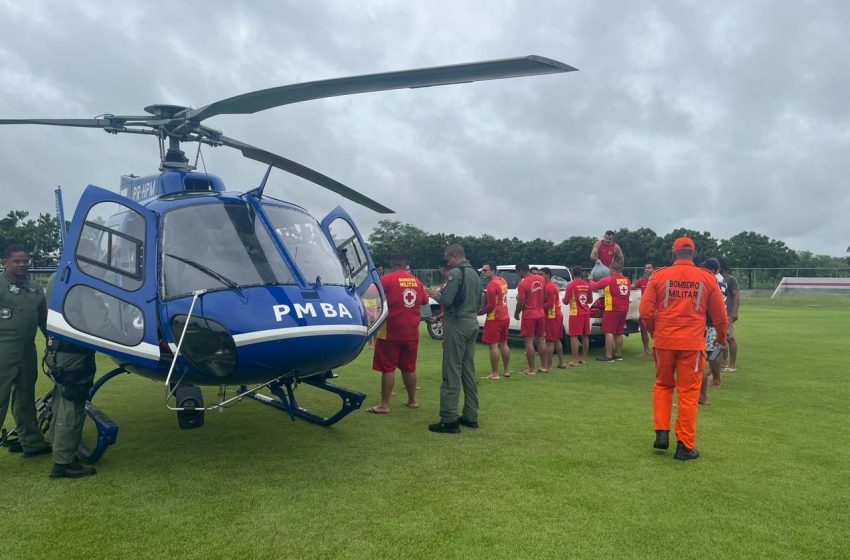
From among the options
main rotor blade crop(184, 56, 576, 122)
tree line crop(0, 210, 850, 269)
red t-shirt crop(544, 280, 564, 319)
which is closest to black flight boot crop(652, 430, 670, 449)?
main rotor blade crop(184, 56, 576, 122)

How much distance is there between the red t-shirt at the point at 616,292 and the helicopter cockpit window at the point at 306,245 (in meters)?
6.54

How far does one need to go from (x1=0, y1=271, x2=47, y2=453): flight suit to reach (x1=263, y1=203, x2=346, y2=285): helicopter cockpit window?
7.27ft

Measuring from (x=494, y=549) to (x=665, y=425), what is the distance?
2479 millimetres

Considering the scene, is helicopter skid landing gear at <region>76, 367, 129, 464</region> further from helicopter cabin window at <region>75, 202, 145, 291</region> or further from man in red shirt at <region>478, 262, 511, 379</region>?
man in red shirt at <region>478, 262, 511, 379</region>

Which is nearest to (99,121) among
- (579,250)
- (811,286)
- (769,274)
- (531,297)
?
(531,297)

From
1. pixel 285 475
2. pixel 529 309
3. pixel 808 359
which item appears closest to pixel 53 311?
pixel 285 475

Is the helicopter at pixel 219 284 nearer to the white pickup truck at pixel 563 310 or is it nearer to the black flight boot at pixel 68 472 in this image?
the black flight boot at pixel 68 472

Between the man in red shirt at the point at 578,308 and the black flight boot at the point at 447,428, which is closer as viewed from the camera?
the black flight boot at the point at 447,428

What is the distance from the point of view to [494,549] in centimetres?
347

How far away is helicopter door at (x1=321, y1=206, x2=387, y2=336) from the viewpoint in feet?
18.4

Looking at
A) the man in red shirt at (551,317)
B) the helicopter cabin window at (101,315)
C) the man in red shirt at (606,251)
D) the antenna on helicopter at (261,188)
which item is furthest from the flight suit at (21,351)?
the man in red shirt at (606,251)

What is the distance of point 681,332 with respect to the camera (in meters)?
5.30

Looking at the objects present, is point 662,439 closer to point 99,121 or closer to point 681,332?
point 681,332

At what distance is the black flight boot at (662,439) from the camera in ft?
17.3
